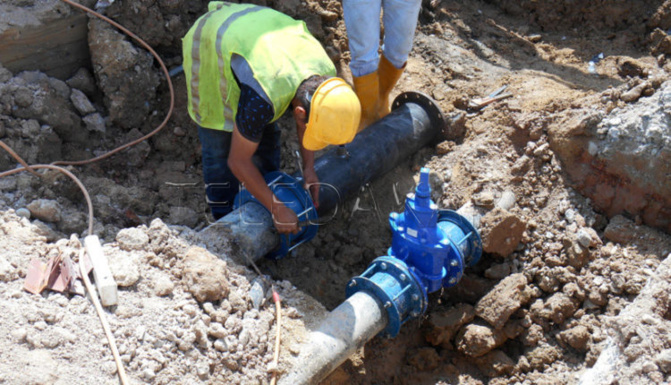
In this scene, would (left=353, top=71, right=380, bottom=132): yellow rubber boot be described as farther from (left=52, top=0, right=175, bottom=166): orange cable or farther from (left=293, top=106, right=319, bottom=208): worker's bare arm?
(left=52, top=0, right=175, bottom=166): orange cable

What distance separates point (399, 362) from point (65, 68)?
2.83 m

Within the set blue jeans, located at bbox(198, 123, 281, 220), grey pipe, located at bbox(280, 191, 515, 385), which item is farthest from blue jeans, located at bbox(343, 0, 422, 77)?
grey pipe, located at bbox(280, 191, 515, 385)

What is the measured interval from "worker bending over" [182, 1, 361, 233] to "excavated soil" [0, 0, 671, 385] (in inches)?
20.8

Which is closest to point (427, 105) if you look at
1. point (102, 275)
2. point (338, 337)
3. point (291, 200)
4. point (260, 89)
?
point (291, 200)

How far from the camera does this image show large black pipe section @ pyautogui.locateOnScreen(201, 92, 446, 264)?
10.5ft

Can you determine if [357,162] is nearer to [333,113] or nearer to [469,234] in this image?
[469,234]

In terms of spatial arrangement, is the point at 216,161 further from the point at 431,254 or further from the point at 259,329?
the point at 431,254

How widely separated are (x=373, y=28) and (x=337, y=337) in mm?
1988

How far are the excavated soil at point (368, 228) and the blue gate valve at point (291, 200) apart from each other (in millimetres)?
288

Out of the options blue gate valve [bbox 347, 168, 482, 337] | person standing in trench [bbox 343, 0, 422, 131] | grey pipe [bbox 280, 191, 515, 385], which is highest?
person standing in trench [bbox 343, 0, 422, 131]

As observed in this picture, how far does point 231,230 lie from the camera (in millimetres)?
3188

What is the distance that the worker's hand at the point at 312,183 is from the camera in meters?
3.29

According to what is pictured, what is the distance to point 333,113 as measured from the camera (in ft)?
9.03

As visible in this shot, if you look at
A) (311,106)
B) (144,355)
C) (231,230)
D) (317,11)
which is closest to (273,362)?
(144,355)
